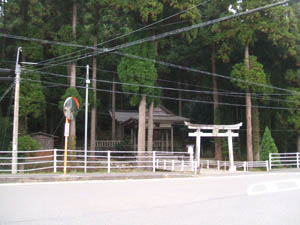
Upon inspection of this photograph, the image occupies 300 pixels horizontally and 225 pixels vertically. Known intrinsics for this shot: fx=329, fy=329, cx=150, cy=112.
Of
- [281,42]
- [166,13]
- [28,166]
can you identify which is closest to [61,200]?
[28,166]

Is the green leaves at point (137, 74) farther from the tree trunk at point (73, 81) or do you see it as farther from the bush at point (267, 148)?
the bush at point (267, 148)

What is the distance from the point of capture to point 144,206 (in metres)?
7.98

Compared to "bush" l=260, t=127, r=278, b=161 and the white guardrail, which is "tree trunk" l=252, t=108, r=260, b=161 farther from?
the white guardrail

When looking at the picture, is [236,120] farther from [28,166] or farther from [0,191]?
[0,191]

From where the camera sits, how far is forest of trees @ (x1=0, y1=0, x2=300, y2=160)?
24.2 meters

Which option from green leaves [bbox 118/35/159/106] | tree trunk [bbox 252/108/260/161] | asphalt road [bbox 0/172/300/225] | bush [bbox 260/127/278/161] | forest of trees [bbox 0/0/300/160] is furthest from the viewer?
tree trunk [bbox 252/108/260/161]

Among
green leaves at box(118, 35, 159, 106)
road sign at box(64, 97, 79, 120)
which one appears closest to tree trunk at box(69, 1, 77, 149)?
A: green leaves at box(118, 35, 159, 106)

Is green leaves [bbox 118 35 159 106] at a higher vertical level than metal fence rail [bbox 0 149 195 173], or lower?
higher

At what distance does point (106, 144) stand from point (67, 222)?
96.1ft

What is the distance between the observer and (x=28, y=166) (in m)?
21.6

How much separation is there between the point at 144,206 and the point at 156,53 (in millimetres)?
19353

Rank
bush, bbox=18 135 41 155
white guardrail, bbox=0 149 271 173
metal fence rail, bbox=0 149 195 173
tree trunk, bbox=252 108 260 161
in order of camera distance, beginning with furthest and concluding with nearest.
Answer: tree trunk, bbox=252 108 260 161, bush, bbox=18 135 41 155, white guardrail, bbox=0 149 271 173, metal fence rail, bbox=0 149 195 173

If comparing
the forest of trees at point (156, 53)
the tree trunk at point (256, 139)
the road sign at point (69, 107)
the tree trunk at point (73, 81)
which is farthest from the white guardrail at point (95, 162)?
the tree trunk at point (256, 139)

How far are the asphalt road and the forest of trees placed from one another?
12.9 meters
